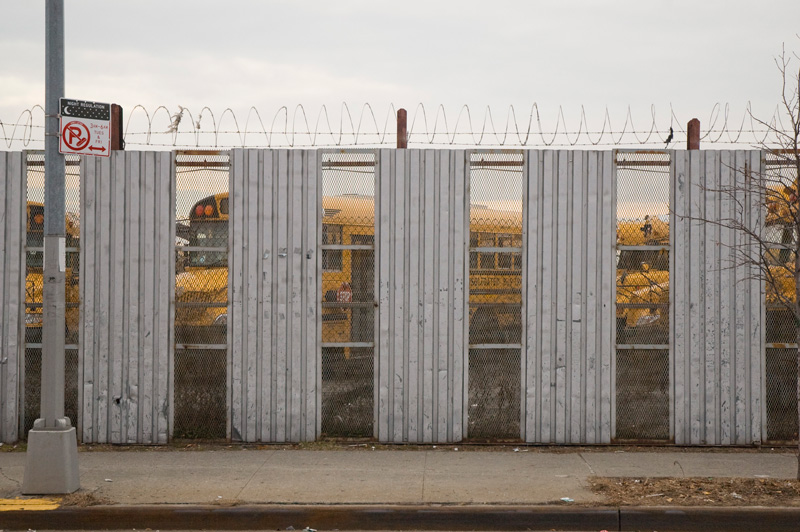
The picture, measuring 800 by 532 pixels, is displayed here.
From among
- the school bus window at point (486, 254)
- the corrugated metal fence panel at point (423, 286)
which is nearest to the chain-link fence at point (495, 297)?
the school bus window at point (486, 254)

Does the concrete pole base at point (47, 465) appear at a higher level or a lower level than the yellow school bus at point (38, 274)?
lower

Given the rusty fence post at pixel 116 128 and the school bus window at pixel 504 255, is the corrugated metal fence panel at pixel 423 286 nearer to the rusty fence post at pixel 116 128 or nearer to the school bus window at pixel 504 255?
the school bus window at pixel 504 255

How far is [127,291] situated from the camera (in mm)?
9266

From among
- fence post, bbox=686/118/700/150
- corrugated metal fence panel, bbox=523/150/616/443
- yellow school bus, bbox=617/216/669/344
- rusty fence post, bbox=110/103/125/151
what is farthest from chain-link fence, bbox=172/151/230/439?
fence post, bbox=686/118/700/150

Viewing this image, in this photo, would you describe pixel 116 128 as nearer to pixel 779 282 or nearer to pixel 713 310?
pixel 713 310

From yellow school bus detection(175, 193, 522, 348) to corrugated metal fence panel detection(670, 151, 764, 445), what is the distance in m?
1.74

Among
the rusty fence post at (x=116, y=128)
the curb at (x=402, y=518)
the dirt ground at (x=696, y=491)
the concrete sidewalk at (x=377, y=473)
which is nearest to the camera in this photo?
the curb at (x=402, y=518)

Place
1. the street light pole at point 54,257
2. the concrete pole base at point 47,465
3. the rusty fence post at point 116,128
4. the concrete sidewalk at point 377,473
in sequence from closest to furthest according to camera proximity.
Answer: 1. the concrete sidewalk at point 377,473
2. the concrete pole base at point 47,465
3. the street light pole at point 54,257
4. the rusty fence post at point 116,128

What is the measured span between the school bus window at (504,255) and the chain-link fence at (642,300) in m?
1.16

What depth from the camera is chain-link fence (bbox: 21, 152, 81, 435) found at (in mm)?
9352

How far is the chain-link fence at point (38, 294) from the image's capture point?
935cm

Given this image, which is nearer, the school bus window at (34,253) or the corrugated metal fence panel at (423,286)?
the corrugated metal fence panel at (423,286)

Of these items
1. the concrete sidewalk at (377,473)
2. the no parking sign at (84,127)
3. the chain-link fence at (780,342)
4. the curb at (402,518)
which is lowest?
the curb at (402,518)

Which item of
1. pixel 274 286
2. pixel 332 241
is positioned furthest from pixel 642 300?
pixel 274 286
